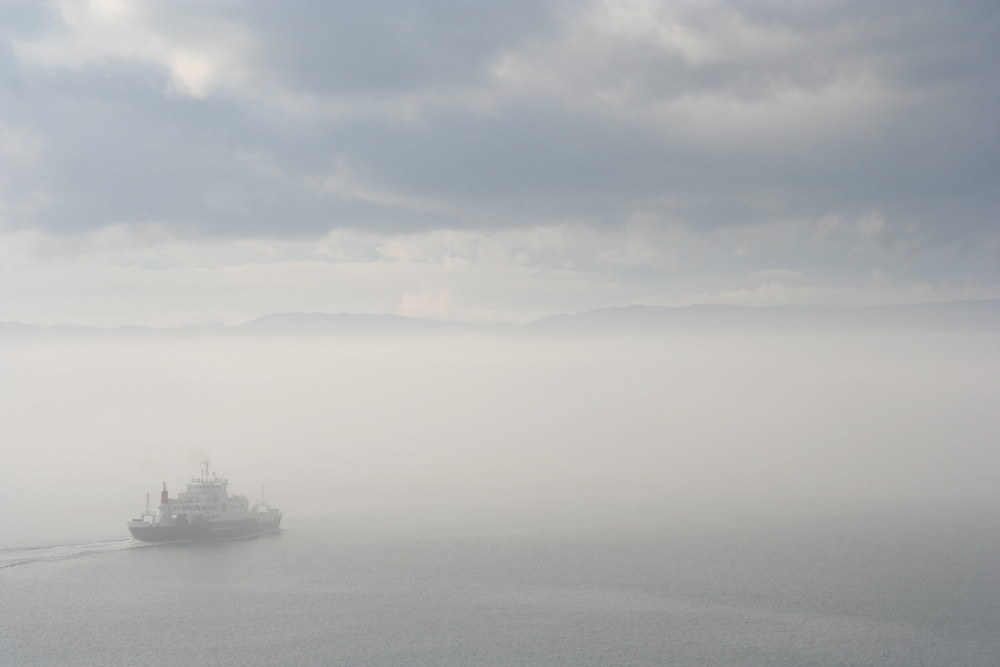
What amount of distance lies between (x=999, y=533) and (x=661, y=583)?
63707 millimetres

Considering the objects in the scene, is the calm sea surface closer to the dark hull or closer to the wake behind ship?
the dark hull

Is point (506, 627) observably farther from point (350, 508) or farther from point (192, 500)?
point (350, 508)

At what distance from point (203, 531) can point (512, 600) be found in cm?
5222

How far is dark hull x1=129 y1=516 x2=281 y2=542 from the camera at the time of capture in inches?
4301

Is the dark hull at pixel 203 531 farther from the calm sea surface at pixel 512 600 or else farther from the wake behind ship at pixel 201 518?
the calm sea surface at pixel 512 600

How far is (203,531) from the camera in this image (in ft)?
372

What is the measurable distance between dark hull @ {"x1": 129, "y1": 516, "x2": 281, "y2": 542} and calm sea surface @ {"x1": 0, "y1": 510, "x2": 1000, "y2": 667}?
2033mm

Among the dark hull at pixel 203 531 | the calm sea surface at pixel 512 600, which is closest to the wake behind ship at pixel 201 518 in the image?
the dark hull at pixel 203 531

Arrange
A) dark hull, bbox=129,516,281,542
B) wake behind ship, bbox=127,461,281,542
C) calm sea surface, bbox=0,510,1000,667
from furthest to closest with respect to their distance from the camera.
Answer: wake behind ship, bbox=127,461,281,542 → dark hull, bbox=129,516,281,542 → calm sea surface, bbox=0,510,1000,667

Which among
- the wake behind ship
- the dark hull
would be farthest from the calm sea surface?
the wake behind ship

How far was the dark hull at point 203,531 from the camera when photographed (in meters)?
109

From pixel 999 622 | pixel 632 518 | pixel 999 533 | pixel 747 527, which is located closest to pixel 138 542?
pixel 632 518

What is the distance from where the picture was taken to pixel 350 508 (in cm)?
15525

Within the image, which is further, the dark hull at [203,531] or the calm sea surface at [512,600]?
the dark hull at [203,531]
